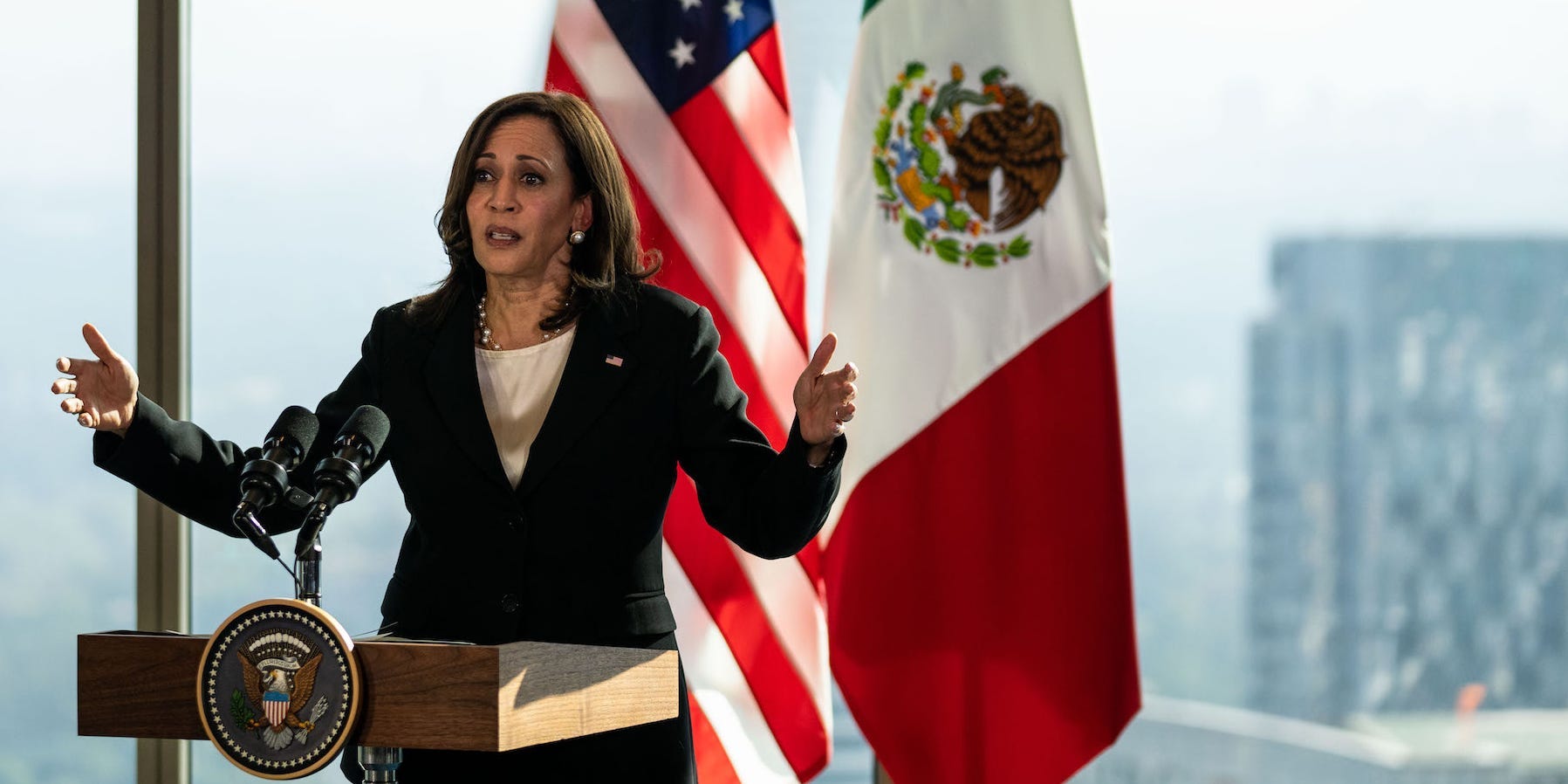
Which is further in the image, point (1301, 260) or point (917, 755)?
point (1301, 260)

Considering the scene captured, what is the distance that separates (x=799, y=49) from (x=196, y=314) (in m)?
1.47

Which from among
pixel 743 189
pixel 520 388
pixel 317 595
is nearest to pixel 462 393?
pixel 520 388

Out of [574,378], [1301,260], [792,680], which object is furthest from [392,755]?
[1301,260]

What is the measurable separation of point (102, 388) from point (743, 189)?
1271 mm

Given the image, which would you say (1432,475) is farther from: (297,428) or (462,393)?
(297,428)

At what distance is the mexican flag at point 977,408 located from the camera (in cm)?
254

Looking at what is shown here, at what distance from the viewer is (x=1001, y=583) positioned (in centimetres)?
258

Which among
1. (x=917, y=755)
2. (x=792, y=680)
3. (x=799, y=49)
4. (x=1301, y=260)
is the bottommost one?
(x=917, y=755)

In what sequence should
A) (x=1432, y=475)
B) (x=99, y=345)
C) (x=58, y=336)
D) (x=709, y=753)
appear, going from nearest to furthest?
1. (x=99, y=345)
2. (x=709, y=753)
3. (x=1432, y=475)
4. (x=58, y=336)

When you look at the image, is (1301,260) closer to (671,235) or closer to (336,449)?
(671,235)

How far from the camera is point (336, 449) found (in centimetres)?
135

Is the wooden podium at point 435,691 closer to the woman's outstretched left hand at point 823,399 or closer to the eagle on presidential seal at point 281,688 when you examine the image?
the eagle on presidential seal at point 281,688

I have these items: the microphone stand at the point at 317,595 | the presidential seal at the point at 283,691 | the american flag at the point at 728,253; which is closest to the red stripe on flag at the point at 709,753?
Answer: the american flag at the point at 728,253

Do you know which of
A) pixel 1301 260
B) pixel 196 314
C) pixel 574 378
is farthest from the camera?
pixel 196 314
